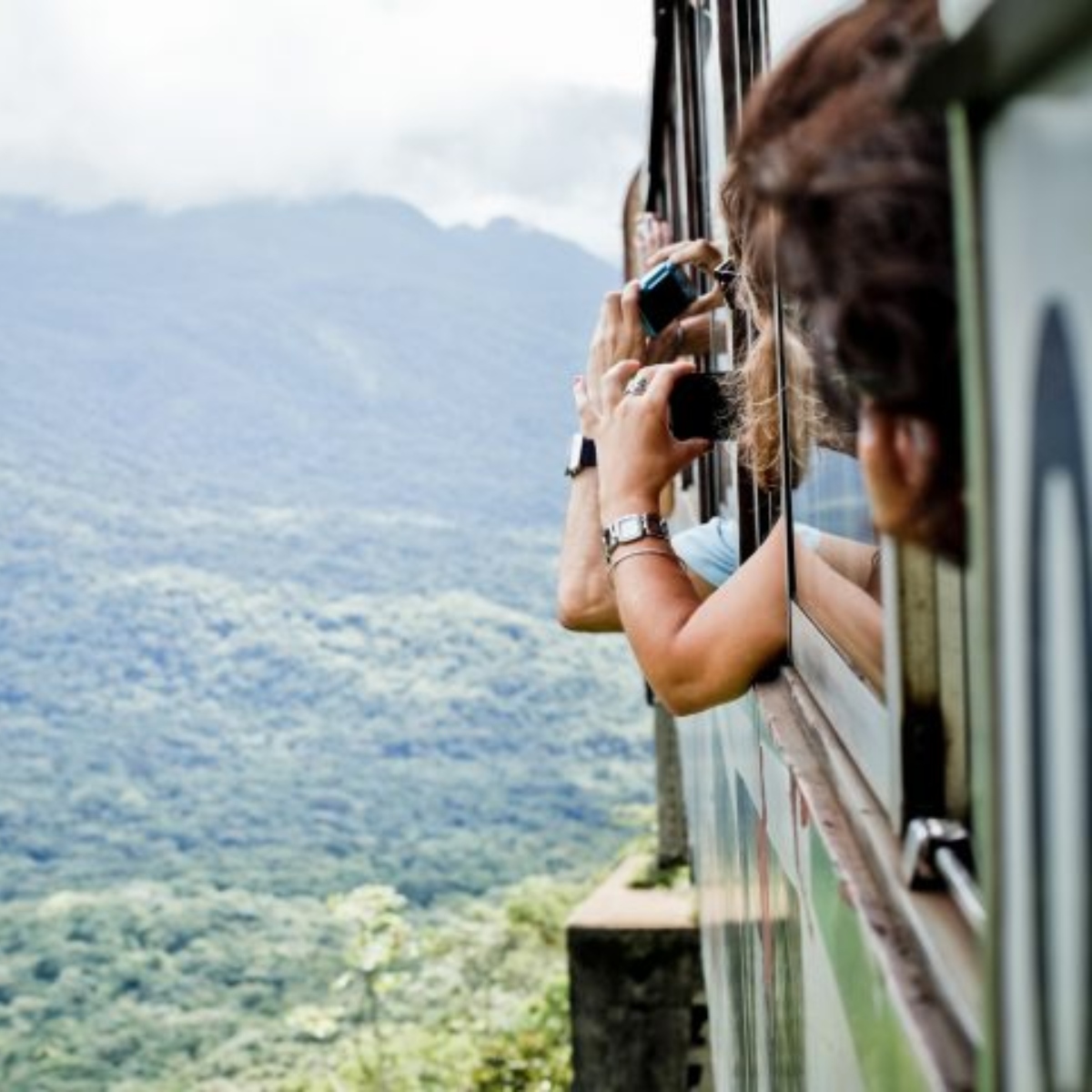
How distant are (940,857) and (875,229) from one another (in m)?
0.45

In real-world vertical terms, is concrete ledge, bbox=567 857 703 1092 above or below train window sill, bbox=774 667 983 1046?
below

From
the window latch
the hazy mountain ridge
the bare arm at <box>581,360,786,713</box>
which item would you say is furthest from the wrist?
the hazy mountain ridge

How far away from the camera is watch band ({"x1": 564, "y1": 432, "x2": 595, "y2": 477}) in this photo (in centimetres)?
270

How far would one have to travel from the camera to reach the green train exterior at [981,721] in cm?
62

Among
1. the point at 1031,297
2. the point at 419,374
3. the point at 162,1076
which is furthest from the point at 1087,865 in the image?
the point at 419,374

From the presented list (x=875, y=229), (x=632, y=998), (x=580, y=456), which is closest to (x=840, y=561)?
(x=875, y=229)

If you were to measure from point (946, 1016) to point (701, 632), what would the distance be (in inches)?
36.4

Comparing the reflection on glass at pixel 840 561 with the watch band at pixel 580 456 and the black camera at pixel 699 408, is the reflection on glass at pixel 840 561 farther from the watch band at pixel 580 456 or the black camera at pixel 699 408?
the watch band at pixel 580 456

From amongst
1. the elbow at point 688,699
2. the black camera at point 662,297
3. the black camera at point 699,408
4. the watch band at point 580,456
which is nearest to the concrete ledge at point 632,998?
the watch band at point 580,456

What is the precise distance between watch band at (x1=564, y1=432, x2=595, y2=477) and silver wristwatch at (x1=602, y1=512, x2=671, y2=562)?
57 cm

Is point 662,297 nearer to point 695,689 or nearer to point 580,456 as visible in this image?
point 580,456

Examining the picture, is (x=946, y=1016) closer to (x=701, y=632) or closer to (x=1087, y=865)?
(x=1087, y=865)

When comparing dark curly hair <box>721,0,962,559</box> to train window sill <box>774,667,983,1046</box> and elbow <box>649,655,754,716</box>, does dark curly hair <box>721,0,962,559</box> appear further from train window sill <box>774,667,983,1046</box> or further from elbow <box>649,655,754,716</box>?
elbow <box>649,655,754,716</box>

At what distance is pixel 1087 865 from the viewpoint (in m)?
0.60
